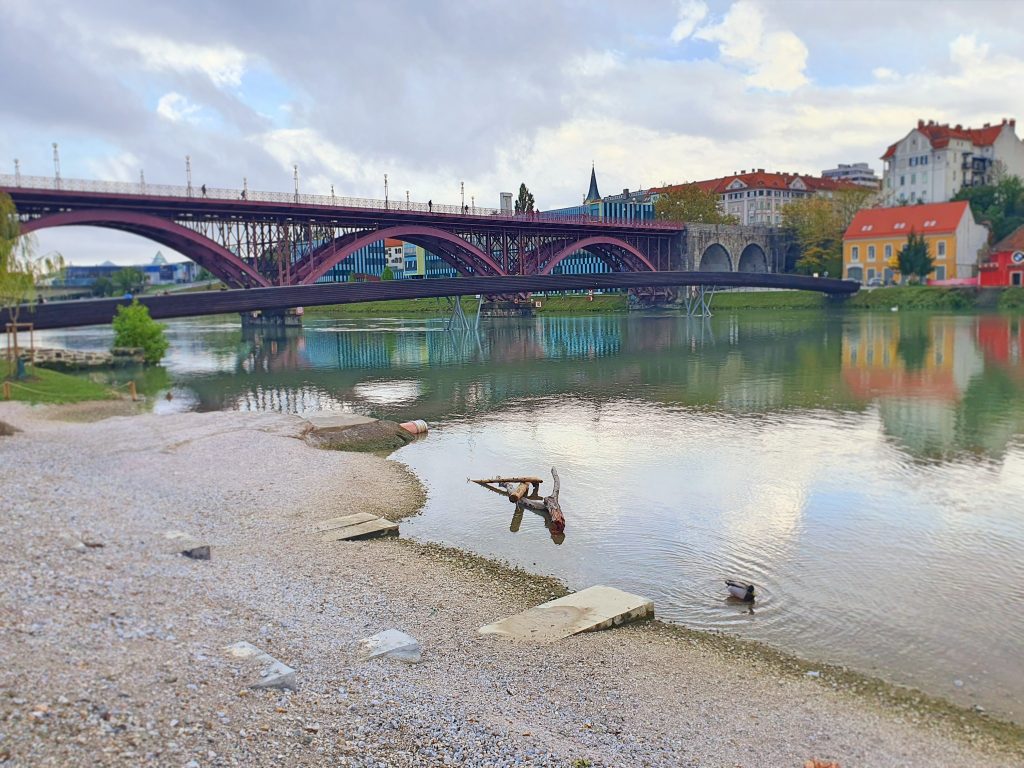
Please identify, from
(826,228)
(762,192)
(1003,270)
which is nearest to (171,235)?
(1003,270)

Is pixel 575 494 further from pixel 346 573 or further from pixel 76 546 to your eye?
pixel 76 546

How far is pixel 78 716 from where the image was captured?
23.4 feet

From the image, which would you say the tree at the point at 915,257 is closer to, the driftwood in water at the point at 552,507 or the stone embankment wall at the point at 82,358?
the stone embankment wall at the point at 82,358

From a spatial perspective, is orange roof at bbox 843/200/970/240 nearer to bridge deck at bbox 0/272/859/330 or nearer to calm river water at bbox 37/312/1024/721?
bridge deck at bbox 0/272/859/330

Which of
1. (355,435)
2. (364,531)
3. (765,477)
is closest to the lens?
(364,531)

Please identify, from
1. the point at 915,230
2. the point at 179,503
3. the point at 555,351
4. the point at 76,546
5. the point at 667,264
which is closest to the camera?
the point at 76,546

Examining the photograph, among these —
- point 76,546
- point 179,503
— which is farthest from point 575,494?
point 76,546

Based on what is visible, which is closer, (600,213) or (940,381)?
(940,381)

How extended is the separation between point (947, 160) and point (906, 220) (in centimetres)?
2594

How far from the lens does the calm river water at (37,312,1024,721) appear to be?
12.3m

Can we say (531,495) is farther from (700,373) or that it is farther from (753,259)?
(753,259)

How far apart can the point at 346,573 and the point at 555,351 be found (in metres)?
49.5

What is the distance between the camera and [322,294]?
58.0 m

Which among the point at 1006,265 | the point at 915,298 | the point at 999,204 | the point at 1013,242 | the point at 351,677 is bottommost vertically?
the point at 351,677
